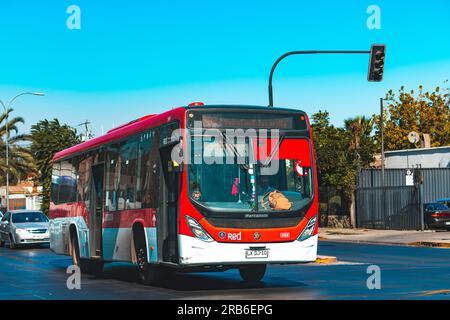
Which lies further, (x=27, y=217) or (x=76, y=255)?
(x=27, y=217)

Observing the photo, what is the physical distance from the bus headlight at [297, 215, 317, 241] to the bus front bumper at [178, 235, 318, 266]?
0.07 meters

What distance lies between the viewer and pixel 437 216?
1661 inches

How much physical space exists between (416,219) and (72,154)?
26.7 metres

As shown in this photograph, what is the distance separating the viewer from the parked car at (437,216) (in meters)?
41.9

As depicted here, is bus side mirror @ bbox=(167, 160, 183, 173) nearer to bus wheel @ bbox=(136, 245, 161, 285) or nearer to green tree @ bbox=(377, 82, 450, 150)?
bus wheel @ bbox=(136, 245, 161, 285)

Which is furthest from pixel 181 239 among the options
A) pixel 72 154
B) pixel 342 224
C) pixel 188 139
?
pixel 342 224

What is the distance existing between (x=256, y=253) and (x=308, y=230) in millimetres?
1073

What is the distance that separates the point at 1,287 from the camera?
633 inches

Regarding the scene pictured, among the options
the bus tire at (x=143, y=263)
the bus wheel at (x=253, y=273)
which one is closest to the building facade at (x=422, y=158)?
the bus wheel at (x=253, y=273)

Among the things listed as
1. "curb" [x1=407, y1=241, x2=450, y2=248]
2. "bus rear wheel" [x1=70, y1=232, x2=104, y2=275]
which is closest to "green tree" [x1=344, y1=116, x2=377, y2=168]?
"curb" [x1=407, y1=241, x2=450, y2=248]

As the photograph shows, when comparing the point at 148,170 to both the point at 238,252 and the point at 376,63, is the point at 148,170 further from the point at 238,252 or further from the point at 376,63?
the point at 376,63

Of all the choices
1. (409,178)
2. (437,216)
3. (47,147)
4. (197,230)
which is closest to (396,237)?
(437,216)
